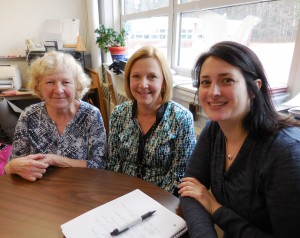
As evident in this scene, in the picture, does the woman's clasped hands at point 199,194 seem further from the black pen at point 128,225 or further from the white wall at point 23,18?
→ the white wall at point 23,18

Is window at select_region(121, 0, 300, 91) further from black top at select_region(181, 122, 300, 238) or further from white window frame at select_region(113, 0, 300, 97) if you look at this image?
black top at select_region(181, 122, 300, 238)

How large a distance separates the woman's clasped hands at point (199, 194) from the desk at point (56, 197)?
54 mm

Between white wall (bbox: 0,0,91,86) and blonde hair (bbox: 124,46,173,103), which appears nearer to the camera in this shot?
blonde hair (bbox: 124,46,173,103)

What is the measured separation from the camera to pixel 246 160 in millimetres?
824

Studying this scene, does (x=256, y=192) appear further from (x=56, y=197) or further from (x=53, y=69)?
(x=53, y=69)

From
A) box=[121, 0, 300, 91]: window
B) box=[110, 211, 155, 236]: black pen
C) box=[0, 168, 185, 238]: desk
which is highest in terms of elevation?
box=[121, 0, 300, 91]: window

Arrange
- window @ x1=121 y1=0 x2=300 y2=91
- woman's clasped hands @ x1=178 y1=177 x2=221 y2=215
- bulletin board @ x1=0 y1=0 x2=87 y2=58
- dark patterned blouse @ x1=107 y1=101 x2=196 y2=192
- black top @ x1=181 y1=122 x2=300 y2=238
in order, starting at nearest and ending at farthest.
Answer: black top @ x1=181 y1=122 x2=300 y2=238, woman's clasped hands @ x1=178 y1=177 x2=221 y2=215, dark patterned blouse @ x1=107 y1=101 x2=196 y2=192, window @ x1=121 y1=0 x2=300 y2=91, bulletin board @ x1=0 y1=0 x2=87 y2=58

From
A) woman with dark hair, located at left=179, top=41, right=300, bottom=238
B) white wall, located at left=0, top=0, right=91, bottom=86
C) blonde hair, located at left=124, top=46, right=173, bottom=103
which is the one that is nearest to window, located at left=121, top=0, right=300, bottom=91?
blonde hair, located at left=124, top=46, right=173, bottom=103

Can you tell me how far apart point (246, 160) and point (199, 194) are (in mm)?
205

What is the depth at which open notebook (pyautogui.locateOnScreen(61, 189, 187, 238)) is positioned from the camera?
2.34ft

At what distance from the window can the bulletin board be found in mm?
1332

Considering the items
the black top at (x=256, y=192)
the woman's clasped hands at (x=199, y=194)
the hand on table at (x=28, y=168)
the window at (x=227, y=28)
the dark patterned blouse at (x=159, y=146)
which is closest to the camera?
the black top at (x=256, y=192)

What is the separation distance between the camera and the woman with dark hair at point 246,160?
2.34ft

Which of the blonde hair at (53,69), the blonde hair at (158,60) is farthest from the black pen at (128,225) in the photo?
the blonde hair at (53,69)
